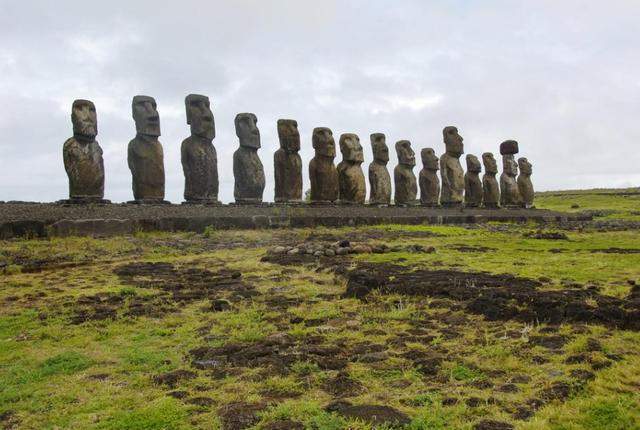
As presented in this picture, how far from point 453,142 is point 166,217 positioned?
17.0 m

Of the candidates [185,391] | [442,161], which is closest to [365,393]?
[185,391]

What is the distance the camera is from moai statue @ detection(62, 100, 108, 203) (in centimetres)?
1368

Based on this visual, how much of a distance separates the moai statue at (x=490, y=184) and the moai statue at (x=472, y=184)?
113 cm

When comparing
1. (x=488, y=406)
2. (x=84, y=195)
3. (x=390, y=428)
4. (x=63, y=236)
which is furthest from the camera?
(x=84, y=195)


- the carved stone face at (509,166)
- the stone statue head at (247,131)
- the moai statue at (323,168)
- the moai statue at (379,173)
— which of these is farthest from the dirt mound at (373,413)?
the carved stone face at (509,166)

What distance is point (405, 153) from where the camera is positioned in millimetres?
23672

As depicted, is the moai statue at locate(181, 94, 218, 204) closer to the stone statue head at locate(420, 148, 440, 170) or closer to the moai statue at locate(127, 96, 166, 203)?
the moai statue at locate(127, 96, 166, 203)

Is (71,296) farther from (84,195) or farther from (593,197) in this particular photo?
(593,197)

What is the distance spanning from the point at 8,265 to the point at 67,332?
12.1 ft

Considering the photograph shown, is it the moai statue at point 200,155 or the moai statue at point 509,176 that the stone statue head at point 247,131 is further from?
the moai statue at point 509,176

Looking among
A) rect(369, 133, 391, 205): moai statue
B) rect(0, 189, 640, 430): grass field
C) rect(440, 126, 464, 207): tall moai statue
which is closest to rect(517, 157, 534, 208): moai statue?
rect(440, 126, 464, 207): tall moai statue

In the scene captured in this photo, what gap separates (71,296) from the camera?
626cm

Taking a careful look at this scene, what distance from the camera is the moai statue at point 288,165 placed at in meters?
18.8

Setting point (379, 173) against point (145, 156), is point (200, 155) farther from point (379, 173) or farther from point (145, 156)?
point (379, 173)
